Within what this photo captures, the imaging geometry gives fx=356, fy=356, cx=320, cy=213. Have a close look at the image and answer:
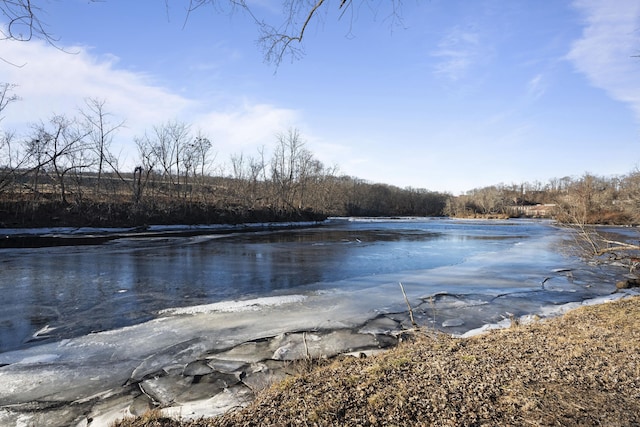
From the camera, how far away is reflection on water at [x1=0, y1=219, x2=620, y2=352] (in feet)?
24.0

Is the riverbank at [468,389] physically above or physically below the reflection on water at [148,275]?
above

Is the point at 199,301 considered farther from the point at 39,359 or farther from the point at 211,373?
the point at 211,373

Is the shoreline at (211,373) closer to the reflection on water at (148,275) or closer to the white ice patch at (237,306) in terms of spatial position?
the white ice patch at (237,306)

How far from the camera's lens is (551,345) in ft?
14.7

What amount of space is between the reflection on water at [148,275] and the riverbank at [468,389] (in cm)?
510

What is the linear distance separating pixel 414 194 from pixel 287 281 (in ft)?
329

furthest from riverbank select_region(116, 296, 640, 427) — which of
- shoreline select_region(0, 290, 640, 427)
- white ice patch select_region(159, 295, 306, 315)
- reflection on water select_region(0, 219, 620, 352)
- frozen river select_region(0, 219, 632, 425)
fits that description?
reflection on water select_region(0, 219, 620, 352)

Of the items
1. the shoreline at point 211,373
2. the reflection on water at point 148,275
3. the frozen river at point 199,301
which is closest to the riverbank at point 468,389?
the shoreline at point 211,373

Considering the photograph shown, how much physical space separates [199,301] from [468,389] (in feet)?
22.8

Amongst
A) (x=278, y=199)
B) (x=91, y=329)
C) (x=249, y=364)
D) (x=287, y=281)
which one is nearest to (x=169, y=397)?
(x=249, y=364)

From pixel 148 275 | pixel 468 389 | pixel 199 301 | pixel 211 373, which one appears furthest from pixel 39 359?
pixel 148 275

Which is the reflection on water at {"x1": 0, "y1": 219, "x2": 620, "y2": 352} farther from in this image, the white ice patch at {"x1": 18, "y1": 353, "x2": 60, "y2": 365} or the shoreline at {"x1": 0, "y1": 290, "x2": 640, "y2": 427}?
the shoreline at {"x1": 0, "y1": 290, "x2": 640, "y2": 427}

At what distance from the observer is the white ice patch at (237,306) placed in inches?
308

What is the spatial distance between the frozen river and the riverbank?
2124 mm
